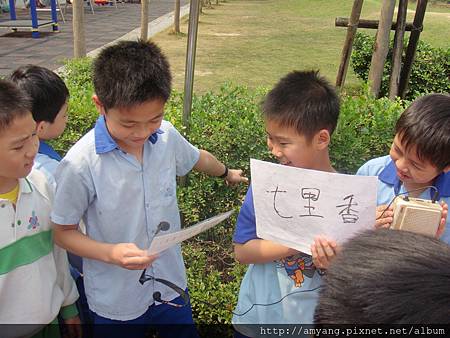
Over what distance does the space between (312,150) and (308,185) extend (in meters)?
0.23

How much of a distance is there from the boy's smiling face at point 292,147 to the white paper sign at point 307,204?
184 millimetres

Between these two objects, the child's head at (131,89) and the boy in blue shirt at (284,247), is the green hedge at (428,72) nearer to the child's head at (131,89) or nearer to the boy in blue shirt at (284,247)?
the boy in blue shirt at (284,247)

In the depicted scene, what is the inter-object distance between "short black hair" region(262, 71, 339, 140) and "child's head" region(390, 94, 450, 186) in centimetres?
23

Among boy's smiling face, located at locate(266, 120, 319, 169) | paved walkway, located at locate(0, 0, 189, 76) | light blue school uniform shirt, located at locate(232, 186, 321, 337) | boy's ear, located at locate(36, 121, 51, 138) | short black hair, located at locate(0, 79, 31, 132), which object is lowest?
paved walkway, located at locate(0, 0, 189, 76)

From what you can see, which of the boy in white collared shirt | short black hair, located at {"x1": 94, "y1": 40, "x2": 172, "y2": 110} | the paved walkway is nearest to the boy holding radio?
short black hair, located at {"x1": 94, "y1": 40, "x2": 172, "y2": 110}

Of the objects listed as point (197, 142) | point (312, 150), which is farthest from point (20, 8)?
point (312, 150)

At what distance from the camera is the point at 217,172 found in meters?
1.92

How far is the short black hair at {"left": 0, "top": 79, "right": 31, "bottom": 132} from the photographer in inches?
54.6

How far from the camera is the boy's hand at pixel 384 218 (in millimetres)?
1247

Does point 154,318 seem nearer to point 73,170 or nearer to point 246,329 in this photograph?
point 246,329

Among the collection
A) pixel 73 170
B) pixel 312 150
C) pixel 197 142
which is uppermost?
pixel 312 150

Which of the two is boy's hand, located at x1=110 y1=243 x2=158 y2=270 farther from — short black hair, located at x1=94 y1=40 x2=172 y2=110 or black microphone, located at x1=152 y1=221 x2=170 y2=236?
short black hair, located at x1=94 y1=40 x2=172 y2=110

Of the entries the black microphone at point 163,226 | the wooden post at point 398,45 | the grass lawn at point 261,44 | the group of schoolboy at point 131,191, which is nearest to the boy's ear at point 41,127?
the group of schoolboy at point 131,191

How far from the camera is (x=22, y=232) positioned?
1.43 meters
